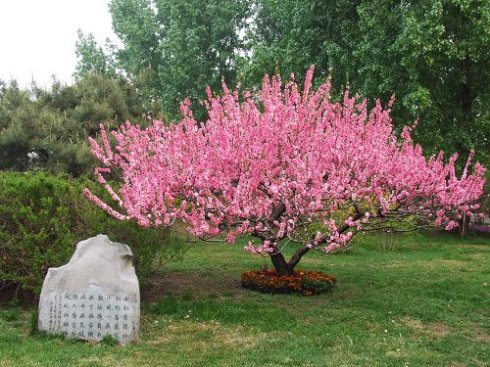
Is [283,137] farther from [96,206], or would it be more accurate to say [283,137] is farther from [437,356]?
[437,356]

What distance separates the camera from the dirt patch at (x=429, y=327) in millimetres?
9084

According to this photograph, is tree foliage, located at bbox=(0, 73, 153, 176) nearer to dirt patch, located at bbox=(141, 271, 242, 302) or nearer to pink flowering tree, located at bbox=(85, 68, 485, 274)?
dirt patch, located at bbox=(141, 271, 242, 302)

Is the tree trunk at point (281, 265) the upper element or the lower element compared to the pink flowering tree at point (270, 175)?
lower

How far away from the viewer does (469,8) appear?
18.0m

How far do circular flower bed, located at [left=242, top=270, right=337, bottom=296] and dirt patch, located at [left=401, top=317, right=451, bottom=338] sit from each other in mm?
2045

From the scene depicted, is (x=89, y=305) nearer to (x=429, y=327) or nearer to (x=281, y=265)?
(x=281, y=265)

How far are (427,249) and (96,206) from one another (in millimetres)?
14016

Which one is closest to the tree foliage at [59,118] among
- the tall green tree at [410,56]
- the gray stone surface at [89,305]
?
the tall green tree at [410,56]

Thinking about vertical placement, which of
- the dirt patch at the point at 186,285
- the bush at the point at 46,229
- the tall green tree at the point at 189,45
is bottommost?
the dirt patch at the point at 186,285

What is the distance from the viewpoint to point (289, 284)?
37.1ft

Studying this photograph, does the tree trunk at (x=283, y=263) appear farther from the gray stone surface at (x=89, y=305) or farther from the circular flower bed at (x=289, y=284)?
the gray stone surface at (x=89, y=305)

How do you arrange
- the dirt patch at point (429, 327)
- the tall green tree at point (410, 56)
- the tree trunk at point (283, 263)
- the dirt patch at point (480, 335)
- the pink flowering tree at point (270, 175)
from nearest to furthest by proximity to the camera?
the dirt patch at point (480, 335)
the dirt patch at point (429, 327)
the pink flowering tree at point (270, 175)
the tree trunk at point (283, 263)
the tall green tree at point (410, 56)

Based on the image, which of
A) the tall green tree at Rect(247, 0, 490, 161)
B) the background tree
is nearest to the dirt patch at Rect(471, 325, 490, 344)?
the tall green tree at Rect(247, 0, 490, 161)

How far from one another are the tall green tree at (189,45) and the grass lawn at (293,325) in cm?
1821
